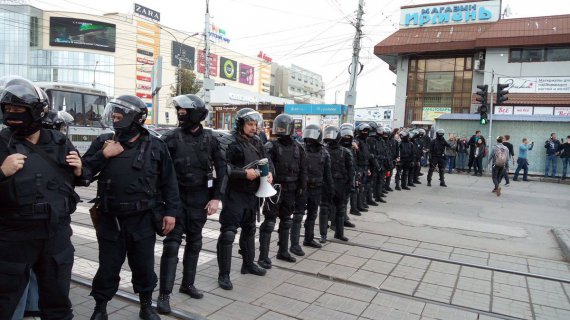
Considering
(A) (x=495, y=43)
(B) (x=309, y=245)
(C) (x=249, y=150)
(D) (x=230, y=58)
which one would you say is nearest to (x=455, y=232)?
(B) (x=309, y=245)

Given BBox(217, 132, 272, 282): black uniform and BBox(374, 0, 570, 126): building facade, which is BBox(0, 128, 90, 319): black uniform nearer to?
BBox(217, 132, 272, 282): black uniform

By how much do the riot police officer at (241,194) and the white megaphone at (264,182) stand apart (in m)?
0.05

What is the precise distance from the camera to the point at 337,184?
6.74m

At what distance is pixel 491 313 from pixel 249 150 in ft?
10.1

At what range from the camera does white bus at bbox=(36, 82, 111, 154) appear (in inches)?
585

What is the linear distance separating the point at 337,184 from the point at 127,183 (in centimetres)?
408

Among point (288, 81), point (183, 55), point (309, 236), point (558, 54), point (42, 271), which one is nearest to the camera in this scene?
point (42, 271)

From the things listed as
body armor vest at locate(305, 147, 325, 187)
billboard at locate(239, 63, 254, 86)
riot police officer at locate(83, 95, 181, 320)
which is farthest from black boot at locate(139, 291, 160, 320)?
billboard at locate(239, 63, 254, 86)

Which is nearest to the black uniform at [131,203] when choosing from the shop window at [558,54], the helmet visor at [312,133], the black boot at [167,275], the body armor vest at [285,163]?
the black boot at [167,275]

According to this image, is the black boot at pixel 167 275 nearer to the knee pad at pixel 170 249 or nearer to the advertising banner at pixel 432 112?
the knee pad at pixel 170 249

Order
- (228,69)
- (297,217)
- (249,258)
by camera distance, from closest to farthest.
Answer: (249,258) < (297,217) < (228,69)

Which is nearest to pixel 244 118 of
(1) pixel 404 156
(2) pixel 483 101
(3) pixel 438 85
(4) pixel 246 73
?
(1) pixel 404 156

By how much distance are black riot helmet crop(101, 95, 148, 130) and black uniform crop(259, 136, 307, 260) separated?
209cm

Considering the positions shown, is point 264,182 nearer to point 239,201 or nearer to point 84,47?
point 239,201
